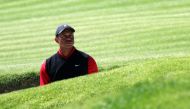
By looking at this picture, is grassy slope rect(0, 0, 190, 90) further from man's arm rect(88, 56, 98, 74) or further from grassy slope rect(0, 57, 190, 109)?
grassy slope rect(0, 57, 190, 109)

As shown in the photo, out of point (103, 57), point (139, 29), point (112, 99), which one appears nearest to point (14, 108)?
point (112, 99)

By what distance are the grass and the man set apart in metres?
0.47

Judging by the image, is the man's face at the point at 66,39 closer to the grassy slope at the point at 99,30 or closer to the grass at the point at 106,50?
the grass at the point at 106,50

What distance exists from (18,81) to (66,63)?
4.27 metres

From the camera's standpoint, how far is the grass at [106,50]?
4582 millimetres

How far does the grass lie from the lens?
4.58m

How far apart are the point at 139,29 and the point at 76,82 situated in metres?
11.7

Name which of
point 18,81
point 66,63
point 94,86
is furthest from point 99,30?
point 94,86

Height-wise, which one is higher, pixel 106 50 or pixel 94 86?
pixel 94 86

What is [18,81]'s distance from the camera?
521 inches

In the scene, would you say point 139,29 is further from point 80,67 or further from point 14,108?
point 14,108

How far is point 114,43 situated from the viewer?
57.8 feet

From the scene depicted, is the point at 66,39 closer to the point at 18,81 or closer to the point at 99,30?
the point at 18,81

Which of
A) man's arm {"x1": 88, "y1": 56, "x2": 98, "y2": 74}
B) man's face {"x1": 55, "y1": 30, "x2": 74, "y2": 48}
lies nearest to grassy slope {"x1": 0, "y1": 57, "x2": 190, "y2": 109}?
man's arm {"x1": 88, "y1": 56, "x2": 98, "y2": 74}
